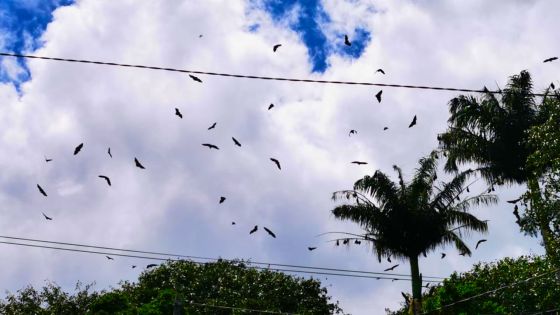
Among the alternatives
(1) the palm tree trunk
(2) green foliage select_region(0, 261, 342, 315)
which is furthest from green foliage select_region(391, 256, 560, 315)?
(2) green foliage select_region(0, 261, 342, 315)

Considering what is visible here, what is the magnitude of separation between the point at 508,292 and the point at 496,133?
8.39 metres

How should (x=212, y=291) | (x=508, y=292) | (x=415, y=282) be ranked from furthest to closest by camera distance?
1. (x=212, y=291)
2. (x=508, y=292)
3. (x=415, y=282)

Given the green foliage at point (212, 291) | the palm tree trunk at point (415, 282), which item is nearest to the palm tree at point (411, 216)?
the palm tree trunk at point (415, 282)

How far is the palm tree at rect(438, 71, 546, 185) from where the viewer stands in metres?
28.9

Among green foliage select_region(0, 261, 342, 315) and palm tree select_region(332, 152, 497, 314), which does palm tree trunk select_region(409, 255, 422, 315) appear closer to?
palm tree select_region(332, 152, 497, 314)

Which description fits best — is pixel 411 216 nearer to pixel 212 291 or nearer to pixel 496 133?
pixel 496 133

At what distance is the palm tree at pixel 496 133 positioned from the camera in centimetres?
2891

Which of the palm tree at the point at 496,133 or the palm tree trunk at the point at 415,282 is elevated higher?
the palm tree at the point at 496,133

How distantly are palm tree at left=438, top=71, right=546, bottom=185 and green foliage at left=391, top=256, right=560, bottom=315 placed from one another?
4.29 m

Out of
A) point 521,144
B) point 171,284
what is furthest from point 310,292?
point 521,144

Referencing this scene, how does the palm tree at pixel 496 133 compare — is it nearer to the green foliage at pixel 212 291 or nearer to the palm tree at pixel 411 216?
the palm tree at pixel 411 216

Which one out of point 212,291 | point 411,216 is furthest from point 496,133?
point 212,291

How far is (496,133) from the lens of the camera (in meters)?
29.4

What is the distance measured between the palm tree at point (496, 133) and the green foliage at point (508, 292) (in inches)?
169
